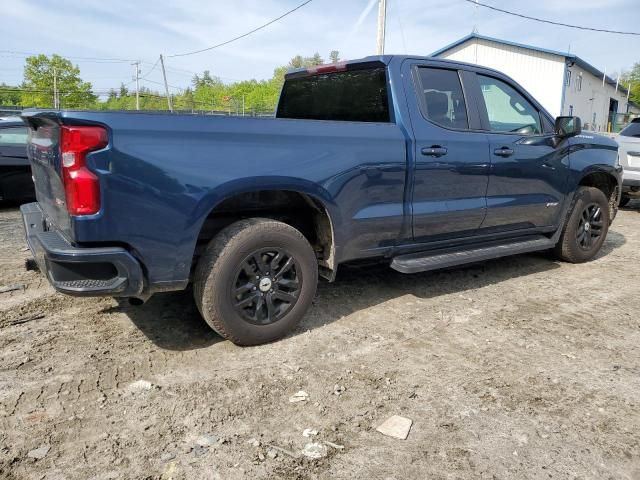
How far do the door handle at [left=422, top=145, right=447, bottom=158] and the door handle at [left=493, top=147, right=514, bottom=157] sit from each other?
65 cm

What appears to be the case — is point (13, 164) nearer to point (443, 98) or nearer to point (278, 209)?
point (278, 209)

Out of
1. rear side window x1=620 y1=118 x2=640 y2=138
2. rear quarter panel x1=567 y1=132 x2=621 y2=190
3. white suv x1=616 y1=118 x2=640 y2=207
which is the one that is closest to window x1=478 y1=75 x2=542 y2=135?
rear quarter panel x1=567 y1=132 x2=621 y2=190

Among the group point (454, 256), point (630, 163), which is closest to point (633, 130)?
point (630, 163)

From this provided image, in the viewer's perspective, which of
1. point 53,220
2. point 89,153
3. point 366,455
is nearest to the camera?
point 366,455

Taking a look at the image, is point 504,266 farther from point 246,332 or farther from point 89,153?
point 89,153

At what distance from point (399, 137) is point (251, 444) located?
2.35m

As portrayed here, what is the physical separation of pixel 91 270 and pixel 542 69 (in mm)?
32694

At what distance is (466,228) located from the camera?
4.38 meters

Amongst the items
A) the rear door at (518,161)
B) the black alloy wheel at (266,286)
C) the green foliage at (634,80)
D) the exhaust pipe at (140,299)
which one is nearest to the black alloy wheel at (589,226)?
the rear door at (518,161)

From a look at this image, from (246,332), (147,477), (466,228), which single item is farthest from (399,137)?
(147,477)

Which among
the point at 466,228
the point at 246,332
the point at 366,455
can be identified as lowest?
the point at 366,455

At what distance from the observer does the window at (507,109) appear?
14.9ft

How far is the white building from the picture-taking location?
29.8 metres

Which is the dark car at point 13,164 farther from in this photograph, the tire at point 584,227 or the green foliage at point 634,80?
the green foliage at point 634,80
